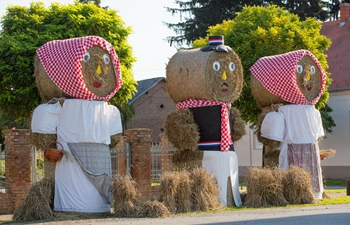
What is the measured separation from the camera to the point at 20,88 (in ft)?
65.8

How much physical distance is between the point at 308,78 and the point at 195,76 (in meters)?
3.94

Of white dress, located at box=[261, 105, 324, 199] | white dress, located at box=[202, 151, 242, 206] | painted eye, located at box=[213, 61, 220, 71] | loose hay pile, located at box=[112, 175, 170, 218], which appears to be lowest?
loose hay pile, located at box=[112, 175, 170, 218]

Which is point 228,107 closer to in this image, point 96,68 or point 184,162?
point 184,162

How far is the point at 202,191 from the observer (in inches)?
698

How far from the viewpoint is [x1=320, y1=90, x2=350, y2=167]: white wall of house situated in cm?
3788

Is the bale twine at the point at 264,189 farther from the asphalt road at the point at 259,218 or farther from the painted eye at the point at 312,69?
the painted eye at the point at 312,69

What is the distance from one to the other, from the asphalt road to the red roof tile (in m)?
21.5

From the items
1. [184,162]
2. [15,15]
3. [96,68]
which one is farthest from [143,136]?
[15,15]

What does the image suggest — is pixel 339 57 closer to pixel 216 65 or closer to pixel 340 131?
pixel 340 131

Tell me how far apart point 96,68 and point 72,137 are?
1686 millimetres

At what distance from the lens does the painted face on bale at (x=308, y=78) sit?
2092cm

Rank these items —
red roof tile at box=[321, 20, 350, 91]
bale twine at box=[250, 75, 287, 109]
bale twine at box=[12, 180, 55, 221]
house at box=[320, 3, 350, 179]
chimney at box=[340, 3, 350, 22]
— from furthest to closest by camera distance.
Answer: chimney at box=[340, 3, 350, 22]
red roof tile at box=[321, 20, 350, 91]
house at box=[320, 3, 350, 179]
bale twine at box=[250, 75, 287, 109]
bale twine at box=[12, 180, 55, 221]

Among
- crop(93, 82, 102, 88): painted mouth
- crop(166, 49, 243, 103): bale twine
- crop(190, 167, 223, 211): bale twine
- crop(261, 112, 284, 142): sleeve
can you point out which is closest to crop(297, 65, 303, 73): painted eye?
crop(261, 112, 284, 142): sleeve

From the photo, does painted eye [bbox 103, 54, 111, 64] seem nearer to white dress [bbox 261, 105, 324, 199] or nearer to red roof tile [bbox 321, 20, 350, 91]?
white dress [bbox 261, 105, 324, 199]
